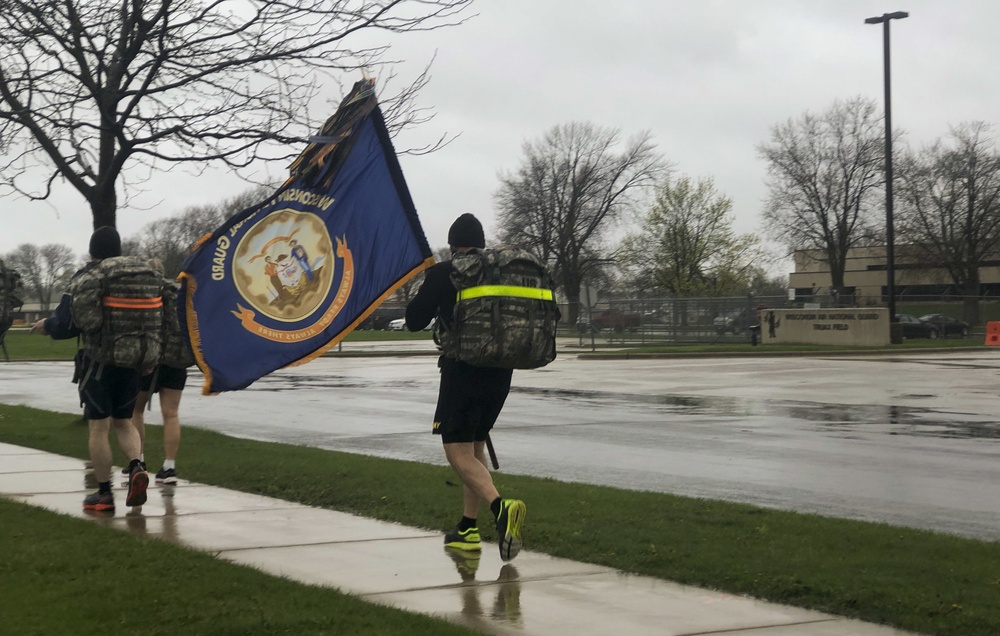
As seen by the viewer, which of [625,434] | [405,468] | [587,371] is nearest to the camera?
[405,468]

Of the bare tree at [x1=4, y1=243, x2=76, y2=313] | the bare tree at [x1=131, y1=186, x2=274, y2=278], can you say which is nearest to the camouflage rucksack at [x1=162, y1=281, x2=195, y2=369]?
the bare tree at [x1=131, y1=186, x2=274, y2=278]

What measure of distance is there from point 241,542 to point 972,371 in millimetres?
22139

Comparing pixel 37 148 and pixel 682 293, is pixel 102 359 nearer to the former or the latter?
pixel 37 148

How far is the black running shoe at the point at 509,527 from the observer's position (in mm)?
→ 6168

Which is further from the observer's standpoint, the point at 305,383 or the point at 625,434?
the point at 305,383

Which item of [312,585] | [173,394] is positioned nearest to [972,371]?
[173,394]

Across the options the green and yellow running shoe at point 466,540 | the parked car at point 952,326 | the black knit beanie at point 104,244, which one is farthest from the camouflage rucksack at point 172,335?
the parked car at point 952,326

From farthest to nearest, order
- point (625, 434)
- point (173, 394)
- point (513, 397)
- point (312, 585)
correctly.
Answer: point (513, 397), point (625, 434), point (173, 394), point (312, 585)

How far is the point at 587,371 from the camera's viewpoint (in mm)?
27938

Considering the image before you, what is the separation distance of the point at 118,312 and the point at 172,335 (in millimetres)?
1292

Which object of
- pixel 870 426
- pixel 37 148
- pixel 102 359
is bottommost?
pixel 870 426

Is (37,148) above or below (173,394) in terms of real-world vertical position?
above

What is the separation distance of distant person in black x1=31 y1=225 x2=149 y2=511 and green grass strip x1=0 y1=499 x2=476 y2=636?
4.18ft

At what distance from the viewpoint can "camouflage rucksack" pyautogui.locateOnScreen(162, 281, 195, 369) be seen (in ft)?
29.6
